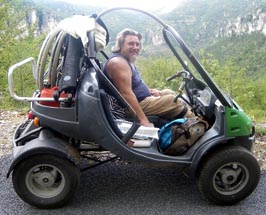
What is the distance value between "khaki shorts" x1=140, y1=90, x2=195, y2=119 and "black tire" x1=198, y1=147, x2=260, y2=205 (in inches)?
30.2

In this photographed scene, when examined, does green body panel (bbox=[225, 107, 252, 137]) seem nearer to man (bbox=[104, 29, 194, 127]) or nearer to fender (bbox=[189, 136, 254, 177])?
fender (bbox=[189, 136, 254, 177])

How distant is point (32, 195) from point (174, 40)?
1.91 metres

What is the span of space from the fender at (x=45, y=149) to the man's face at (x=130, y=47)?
3.70ft

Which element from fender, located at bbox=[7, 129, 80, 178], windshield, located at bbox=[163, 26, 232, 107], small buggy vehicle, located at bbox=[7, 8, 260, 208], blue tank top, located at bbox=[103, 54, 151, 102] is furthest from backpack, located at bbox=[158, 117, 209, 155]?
fender, located at bbox=[7, 129, 80, 178]

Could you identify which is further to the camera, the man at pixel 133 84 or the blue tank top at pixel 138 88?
the blue tank top at pixel 138 88

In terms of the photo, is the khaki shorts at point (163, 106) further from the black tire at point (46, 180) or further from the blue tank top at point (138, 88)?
the black tire at point (46, 180)

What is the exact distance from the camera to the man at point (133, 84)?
399 centimetres

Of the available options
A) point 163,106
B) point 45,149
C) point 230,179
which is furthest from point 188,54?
point 45,149

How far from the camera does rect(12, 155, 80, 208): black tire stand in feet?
11.9

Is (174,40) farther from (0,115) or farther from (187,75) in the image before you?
(0,115)

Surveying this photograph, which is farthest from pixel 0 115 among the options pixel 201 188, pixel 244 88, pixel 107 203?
pixel 244 88

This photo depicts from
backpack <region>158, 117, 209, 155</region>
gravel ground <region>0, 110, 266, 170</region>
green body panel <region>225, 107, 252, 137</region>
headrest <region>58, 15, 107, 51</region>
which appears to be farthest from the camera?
gravel ground <region>0, 110, 266, 170</region>

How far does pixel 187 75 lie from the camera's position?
174 inches

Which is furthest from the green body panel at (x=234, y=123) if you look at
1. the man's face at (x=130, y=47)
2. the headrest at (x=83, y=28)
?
the headrest at (x=83, y=28)
